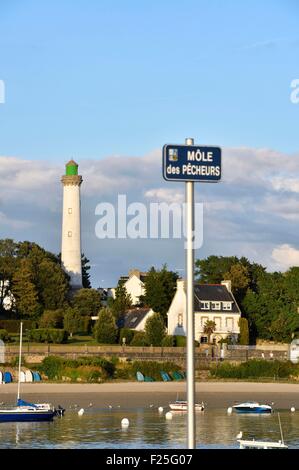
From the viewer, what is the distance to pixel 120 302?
298 ft

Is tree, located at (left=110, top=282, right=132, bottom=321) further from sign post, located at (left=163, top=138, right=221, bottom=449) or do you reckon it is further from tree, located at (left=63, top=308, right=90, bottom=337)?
sign post, located at (left=163, top=138, right=221, bottom=449)

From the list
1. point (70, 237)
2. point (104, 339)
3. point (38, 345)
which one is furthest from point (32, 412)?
point (70, 237)

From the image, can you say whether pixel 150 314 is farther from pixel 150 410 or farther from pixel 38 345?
pixel 150 410

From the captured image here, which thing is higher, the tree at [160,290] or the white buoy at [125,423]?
the tree at [160,290]

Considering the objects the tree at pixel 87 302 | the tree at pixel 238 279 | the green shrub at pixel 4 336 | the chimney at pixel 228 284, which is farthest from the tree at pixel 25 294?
the tree at pixel 238 279

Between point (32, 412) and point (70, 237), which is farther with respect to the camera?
point (70, 237)

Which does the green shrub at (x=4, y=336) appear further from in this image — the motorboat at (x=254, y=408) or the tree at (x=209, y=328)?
the motorboat at (x=254, y=408)

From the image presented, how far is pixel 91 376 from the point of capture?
6272cm

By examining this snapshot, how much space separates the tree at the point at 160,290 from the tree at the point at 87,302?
15.1 ft

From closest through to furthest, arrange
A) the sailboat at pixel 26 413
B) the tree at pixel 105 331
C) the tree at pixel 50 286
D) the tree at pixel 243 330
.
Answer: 1. the sailboat at pixel 26 413
2. the tree at pixel 105 331
3. the tree at pixel 243 330
4. the tree at pixel 50 286

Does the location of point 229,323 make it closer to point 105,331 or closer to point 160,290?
point 160,290

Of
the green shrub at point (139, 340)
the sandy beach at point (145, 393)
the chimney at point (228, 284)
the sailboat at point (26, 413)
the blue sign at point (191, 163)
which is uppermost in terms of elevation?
the chimney at point (228, 284)

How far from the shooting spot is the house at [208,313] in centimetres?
8481
